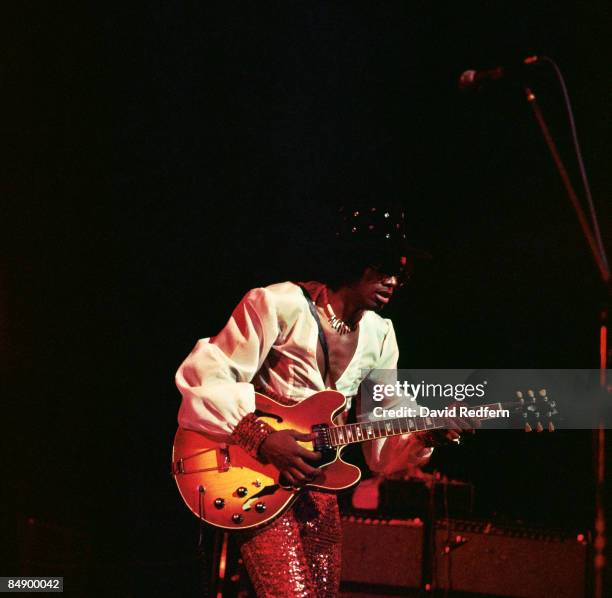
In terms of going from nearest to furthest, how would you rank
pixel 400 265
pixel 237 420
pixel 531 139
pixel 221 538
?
pixel 237 420
pixel 400 265
pixel 221 538
pixel 531 139

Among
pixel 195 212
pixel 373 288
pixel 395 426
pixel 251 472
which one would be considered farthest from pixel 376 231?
pixel 195 212

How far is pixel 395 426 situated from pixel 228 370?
2.88 feet

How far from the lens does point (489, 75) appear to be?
8.55ft

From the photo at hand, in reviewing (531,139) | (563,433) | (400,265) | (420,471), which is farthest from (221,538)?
(531,139)

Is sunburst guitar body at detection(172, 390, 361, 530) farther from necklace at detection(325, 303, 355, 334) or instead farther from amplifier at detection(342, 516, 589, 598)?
amplifier at detection(342, 516, 589, 598)

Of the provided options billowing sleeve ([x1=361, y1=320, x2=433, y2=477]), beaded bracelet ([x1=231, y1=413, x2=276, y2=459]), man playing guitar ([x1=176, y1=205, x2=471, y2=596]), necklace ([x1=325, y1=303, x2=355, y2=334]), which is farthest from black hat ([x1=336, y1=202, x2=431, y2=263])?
beaded bracelet ([x1=231, y1=413, x2=276, y2=459])

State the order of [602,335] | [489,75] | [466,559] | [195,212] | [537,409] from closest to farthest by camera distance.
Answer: [602,335] → [489,75] → [537,409] → [466,559] → [195,212]

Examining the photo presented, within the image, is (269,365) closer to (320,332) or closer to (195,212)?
(320,332)

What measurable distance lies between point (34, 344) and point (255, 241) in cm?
165

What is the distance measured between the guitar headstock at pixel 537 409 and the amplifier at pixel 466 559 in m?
1.33

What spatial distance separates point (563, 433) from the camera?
4.73 meters

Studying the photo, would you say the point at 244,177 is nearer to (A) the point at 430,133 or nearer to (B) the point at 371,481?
(A) the point at 430,133

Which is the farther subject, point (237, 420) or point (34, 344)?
point (34, 344)

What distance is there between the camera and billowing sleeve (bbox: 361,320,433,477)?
3584 mm
